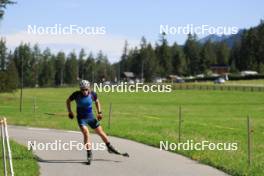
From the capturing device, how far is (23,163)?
13.1 metres

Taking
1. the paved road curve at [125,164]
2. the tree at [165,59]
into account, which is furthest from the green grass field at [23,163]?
the tree at [165,59]

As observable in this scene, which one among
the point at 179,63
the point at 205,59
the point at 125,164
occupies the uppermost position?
the point at 205,59

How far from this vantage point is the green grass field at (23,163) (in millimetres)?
11758

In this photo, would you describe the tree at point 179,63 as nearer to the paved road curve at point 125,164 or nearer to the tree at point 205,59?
the tree at point 205,59

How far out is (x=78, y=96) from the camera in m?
13.5

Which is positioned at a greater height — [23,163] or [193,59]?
[193,59]

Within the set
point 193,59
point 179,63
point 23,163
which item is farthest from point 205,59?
point 23,163

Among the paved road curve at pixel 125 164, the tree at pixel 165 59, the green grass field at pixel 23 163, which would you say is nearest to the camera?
the green grass field at pixel 23 163

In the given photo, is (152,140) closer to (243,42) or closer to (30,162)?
(30,162)

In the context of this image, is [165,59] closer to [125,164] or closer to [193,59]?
[193,59]

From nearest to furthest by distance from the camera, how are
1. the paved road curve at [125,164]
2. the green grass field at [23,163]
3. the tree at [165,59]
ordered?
the green grass field at [23,163], the paved road curve at [125,164], the tree at [165,59]

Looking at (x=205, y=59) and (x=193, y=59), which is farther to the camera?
(x=193, y=59)

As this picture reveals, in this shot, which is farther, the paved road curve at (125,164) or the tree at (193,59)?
the tree at (193,59)

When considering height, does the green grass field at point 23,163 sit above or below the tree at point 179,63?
below
